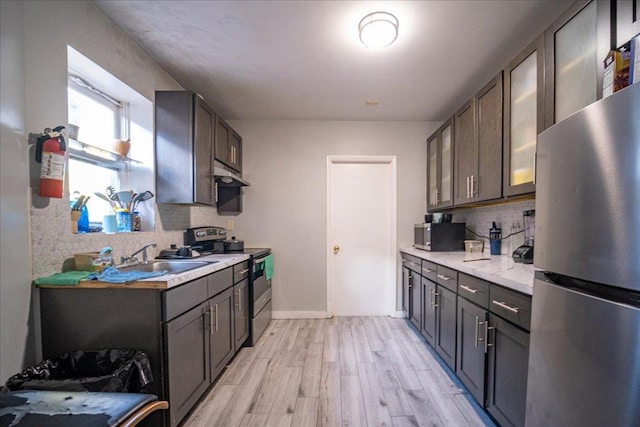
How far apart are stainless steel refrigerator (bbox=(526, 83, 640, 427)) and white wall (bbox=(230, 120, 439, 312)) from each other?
2461 mm

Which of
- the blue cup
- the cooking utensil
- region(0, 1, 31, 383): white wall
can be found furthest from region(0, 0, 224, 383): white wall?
the blue cup

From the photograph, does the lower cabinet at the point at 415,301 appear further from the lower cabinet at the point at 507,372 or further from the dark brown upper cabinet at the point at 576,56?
the dark brown upper cabinet at the point at 576,56

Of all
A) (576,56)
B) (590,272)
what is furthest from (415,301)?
(576,56)

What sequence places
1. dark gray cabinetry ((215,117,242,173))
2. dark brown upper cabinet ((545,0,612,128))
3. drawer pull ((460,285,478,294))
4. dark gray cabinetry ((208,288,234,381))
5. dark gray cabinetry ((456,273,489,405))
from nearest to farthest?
1. dark brown upper cabinet ((545,0,612,128))
2. dark gray cabinetry ((456,273,489,405))
3. drawer pull ((460,285,478,294))
4. dark gray cabinetry ((208,288,234,381))
5. dark gray cabinetry ((215,117,242,173))

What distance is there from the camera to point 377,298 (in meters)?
3.50

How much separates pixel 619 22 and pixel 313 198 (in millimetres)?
2751

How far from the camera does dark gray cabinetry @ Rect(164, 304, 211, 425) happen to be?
1.36 m

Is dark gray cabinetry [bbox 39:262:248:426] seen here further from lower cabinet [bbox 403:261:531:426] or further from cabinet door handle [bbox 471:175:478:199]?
cabinet door handle [bbox 471:175:478:199]

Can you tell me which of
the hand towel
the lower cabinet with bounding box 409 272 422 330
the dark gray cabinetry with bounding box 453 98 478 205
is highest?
the dark gray cabinetry with bounding box 453 98 478 205

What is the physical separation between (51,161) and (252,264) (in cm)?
170

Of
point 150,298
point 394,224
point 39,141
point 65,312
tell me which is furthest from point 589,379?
point 394,224

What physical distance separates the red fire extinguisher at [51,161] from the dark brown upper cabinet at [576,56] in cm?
263

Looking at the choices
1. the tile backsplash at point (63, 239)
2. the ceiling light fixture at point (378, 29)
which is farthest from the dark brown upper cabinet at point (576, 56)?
the tile backsplash at point (63, 239)

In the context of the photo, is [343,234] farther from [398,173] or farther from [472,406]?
[472,406]
